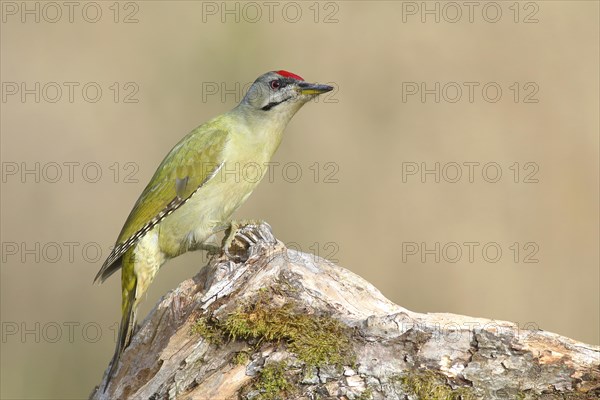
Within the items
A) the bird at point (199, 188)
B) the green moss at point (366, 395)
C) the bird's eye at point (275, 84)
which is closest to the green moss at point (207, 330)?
the green moss at point (366, 395)

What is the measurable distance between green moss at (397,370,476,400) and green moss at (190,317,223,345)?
0.90 metres

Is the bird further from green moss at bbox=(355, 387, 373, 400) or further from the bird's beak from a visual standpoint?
green moss at bbox=(355, 387, 373, 400)

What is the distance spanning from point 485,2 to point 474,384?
5198mm

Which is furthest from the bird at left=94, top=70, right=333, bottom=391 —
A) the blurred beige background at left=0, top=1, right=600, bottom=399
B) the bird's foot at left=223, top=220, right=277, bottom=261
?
the blurred beige background at left=0, top=1, right=600, bottom=399

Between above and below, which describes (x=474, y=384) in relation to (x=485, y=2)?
below

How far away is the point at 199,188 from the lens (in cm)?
571

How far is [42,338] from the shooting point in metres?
6.89

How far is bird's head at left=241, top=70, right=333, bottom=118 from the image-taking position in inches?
231

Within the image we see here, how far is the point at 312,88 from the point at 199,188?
103 cm

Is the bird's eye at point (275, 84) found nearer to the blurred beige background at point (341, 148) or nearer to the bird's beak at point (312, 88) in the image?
the bird's beak at point (312, 88)

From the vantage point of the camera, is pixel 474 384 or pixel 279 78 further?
pixel 279 78

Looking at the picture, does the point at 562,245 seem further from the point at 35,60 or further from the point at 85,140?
the point at 35,60

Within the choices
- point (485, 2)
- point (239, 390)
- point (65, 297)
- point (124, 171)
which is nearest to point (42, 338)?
point (65, 297)

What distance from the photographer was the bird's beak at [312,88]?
565cm
